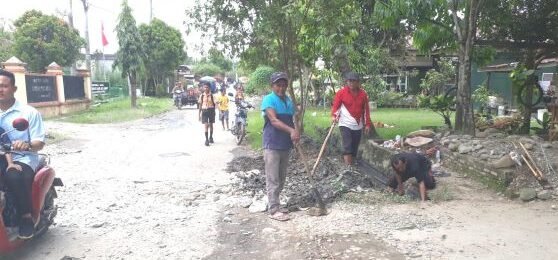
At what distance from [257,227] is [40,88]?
16.4 metres

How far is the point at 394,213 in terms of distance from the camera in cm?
571

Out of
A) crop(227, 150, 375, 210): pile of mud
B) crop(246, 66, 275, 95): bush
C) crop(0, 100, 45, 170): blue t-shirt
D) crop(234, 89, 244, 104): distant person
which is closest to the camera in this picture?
crop(0, 100, 45, 170): blue t-shirt

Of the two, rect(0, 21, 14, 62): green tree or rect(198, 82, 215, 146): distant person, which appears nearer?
rect(198, 82, 215, 146): distant person

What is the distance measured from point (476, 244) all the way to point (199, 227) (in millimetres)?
2939

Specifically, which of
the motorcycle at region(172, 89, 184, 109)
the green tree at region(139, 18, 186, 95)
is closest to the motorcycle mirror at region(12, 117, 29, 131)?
the motorcycle at region(172, 89, 184, 109)

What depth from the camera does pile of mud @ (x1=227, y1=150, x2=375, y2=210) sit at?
6.32 meters

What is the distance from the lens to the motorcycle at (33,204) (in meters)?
4.15

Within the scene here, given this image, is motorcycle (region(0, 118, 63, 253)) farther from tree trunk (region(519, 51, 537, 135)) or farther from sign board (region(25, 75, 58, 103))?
sign board (region(25, 75, 58, 103))

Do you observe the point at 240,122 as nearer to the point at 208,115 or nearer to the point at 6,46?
the point at 208,115

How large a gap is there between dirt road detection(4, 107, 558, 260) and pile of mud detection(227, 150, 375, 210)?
26 cm

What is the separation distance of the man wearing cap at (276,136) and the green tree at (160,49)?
31.5 metres

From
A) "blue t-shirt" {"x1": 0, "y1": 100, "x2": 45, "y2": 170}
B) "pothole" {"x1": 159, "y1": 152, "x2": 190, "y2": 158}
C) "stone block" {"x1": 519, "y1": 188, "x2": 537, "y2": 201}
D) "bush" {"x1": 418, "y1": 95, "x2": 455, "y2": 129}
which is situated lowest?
"pothole" {"x1": 159, "y1": 152, "x2": 190, "y2": 158}

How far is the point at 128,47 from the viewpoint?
2688 cm

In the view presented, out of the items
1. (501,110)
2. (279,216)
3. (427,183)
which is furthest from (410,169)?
(501,110)
